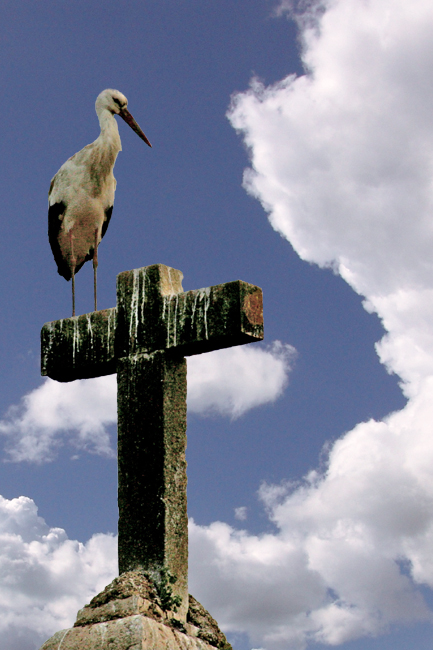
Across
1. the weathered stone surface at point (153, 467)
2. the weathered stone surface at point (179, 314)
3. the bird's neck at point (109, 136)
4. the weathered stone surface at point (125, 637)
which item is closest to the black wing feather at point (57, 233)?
the bird's neck at point (109, 136)

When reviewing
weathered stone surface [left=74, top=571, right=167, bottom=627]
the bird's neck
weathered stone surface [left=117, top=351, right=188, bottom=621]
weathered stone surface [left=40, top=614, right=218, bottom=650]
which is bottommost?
weathered stone surface [left=40, top=614, right=218, bottom=650]

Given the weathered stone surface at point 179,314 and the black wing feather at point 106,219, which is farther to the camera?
the black wing feather at point 106,219

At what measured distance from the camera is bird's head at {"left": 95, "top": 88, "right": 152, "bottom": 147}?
373 inches

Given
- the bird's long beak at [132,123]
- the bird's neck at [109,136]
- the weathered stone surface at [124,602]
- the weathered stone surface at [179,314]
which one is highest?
the bird's long beak at [132,123]

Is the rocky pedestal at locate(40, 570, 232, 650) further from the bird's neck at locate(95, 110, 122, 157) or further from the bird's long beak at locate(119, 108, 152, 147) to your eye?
the bird's long beak at locate(119, 108, 152, 147)

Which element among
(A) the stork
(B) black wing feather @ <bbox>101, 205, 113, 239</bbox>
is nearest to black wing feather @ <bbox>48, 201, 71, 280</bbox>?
(A) the stork

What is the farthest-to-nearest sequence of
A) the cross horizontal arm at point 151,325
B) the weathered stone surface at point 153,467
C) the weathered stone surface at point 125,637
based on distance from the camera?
the cross horizontal arm at point 151,325 → the weathered stone surface at point 153,467 → the weathered stone surface at point 125,637

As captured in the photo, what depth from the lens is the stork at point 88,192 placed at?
30.1 ft

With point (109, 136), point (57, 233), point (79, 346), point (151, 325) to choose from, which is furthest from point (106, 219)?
point (151, 325)

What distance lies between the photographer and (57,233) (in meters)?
9.54

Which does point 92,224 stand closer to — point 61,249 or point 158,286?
point 61,249

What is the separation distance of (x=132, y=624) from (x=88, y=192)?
4801mm

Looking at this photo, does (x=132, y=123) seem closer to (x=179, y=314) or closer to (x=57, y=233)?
(x=57, y=233)

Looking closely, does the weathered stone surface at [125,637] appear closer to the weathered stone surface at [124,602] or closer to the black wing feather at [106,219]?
the weathered stone surface at [124,602]
